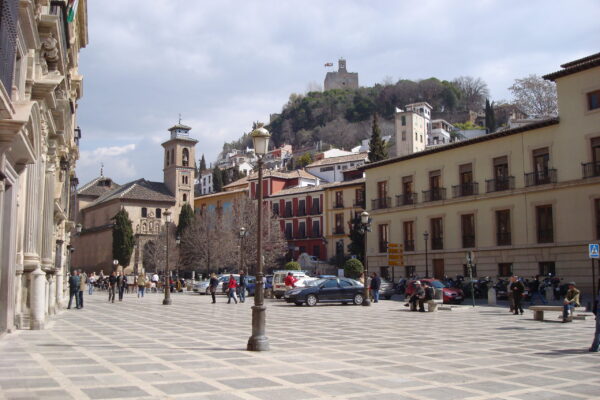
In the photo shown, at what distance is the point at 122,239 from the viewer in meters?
77.2

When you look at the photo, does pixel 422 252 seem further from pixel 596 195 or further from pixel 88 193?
pixel 88 193

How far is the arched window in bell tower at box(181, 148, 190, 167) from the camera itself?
86.2m

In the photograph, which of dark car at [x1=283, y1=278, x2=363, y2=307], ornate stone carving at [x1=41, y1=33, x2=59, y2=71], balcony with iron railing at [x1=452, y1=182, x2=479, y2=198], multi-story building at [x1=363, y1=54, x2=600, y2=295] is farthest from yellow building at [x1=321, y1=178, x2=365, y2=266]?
ornate stone carving at [x1=41, y1=33, x2=59, y2=71]

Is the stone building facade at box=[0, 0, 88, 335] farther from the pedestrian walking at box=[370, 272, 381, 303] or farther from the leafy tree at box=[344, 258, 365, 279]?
the leafy tree at box=[344, 258, 365, 279]

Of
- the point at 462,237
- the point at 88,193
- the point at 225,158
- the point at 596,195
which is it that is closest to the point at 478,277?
the point at 462,237

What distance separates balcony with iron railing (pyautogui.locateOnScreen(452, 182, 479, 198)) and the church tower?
168 ft

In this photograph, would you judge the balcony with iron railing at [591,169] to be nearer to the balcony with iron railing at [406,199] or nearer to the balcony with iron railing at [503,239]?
the balcony with iron railing at [503,239]

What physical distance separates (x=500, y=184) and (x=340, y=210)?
29237 mm

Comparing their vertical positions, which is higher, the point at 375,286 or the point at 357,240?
the point at 357,240

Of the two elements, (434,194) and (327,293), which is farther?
(434,194)

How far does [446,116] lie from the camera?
141 metres

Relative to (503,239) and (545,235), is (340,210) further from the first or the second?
(545,235)

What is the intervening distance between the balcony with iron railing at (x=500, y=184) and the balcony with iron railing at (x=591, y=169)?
4993 mm

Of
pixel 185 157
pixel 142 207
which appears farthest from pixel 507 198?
A: pixel 185 157
